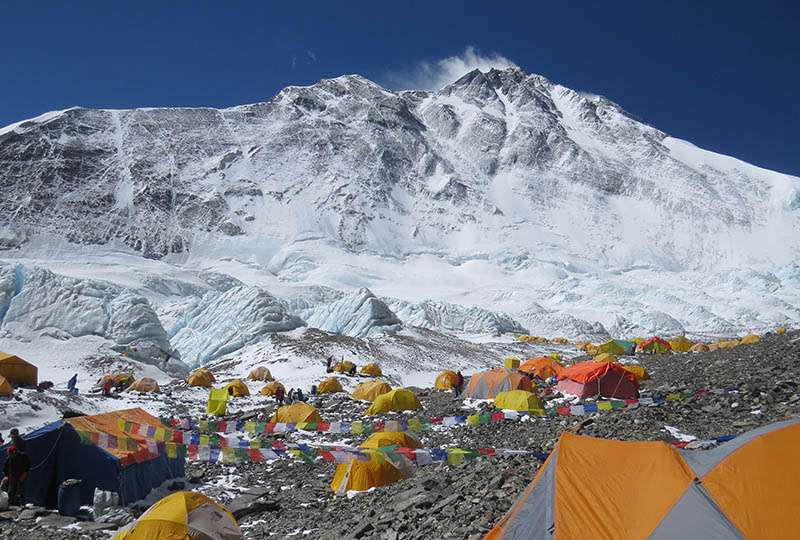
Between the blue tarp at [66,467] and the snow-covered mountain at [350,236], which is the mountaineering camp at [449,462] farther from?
the snow-covered mountain at [350,236]

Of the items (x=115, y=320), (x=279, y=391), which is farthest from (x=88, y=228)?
(x=279, y=391)

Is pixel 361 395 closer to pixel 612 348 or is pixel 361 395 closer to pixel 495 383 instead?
pixel 495 383

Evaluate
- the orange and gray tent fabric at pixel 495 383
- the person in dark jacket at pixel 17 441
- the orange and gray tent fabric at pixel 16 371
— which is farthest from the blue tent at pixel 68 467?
the orange and gray tent fabric at pixel 495 383

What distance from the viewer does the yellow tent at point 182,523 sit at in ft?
25.4

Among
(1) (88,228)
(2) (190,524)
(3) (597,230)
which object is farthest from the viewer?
(3) (597,230)

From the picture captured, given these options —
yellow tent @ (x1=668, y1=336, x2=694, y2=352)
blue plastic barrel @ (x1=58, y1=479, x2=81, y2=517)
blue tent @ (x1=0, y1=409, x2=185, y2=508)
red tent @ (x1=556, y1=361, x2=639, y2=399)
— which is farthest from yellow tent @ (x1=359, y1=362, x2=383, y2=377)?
yellow tent @ (x1=668, y1=336, x2=694, y2=352)

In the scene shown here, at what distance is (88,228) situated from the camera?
5310 inches

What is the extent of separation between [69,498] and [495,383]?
1775 centimetres

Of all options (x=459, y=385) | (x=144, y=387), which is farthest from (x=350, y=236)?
(x=459, y=385)

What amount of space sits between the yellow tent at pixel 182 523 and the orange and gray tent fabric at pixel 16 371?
63.1 ft

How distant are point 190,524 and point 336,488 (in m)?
5.39

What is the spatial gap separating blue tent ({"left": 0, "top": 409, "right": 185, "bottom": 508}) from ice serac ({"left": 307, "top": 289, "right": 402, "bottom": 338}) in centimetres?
3964

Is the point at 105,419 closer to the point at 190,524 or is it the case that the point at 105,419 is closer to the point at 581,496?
the point at 190,524

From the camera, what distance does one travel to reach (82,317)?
4266 cm
